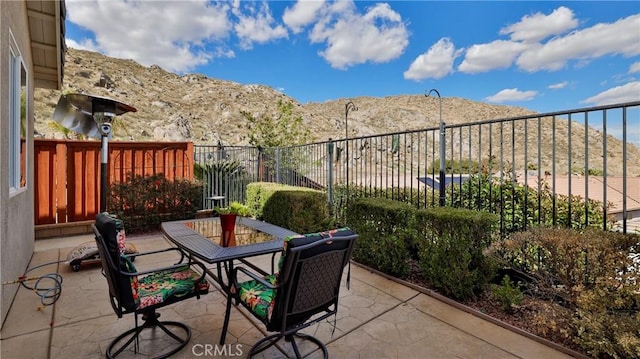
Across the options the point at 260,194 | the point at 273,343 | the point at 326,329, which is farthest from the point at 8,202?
the point at 260,194

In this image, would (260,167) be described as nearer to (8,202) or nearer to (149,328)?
(8,202)

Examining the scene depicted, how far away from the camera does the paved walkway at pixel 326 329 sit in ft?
6.91

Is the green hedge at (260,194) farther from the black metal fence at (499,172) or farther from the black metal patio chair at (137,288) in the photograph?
the black metal patio chair at (137,288)

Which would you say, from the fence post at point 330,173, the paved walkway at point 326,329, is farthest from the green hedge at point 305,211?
the paved walkway at point 326,329

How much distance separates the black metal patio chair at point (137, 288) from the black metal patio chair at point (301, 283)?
1.51 feet

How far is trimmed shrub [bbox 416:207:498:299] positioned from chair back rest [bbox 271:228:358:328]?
4.83 ft

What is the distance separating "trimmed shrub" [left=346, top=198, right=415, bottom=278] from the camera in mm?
3441

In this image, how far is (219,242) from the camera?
249 cm

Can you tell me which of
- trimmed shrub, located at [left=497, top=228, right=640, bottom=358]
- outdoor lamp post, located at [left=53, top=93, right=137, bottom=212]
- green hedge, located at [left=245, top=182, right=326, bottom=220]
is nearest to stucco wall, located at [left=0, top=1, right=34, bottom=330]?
outdoor lamp post, located at [left=53, top=93, right=137, bottom=212]

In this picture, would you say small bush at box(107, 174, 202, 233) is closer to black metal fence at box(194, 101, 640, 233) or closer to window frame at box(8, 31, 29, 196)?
black metal fence at box(194, 101, 640, 233)

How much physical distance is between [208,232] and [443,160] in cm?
270

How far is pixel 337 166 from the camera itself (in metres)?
5.25

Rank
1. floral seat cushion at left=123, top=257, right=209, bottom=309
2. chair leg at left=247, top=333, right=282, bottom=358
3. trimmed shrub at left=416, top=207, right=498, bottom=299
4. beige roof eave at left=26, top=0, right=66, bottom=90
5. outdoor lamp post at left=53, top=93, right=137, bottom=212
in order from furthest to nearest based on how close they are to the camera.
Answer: outdoor lamp post at left=53, top=93, right=137, bottom=212, beige roof eave at left=26, top=0, right=66, bottom=90, trimmed shrub at left=416, top=207, right=498, bottom=299, chair leg at left=247, top=333, right=282, bottom=358, floral seat cushion at left=123, top=257, right=209, bottom=309

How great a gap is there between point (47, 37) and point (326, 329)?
5203mm
